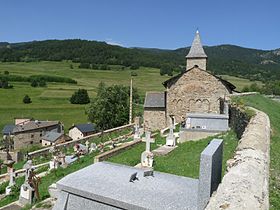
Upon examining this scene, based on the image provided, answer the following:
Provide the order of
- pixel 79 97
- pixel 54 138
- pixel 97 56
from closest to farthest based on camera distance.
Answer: pixel 54 138
pixel 79 97
pixel 97 56

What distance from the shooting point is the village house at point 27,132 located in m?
54.4

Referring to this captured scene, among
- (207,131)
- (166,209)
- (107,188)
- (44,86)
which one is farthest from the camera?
(44,86)

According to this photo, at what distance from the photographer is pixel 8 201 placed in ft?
44.1

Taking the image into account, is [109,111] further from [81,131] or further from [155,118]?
[155,118]

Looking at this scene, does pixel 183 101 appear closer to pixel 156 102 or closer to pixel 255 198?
pixel 156 102

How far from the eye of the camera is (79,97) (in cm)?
8488

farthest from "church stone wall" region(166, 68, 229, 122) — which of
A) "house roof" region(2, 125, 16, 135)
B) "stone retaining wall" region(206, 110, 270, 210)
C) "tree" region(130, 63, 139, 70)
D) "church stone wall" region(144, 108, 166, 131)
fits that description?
"tree" region(130, 63, 139, 70)

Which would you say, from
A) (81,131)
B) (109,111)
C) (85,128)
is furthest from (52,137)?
(109,111)

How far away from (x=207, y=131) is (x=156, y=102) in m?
12.9

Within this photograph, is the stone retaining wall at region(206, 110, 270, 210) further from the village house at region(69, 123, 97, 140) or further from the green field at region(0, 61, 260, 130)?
the green field at region(0, 61, 260, 130)

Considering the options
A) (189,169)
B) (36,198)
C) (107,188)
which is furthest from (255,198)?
(36,198)

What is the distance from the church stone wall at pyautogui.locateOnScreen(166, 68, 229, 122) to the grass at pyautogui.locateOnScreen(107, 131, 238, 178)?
35.9 ft

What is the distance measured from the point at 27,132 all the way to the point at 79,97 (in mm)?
29633

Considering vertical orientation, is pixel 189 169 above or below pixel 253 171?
below
